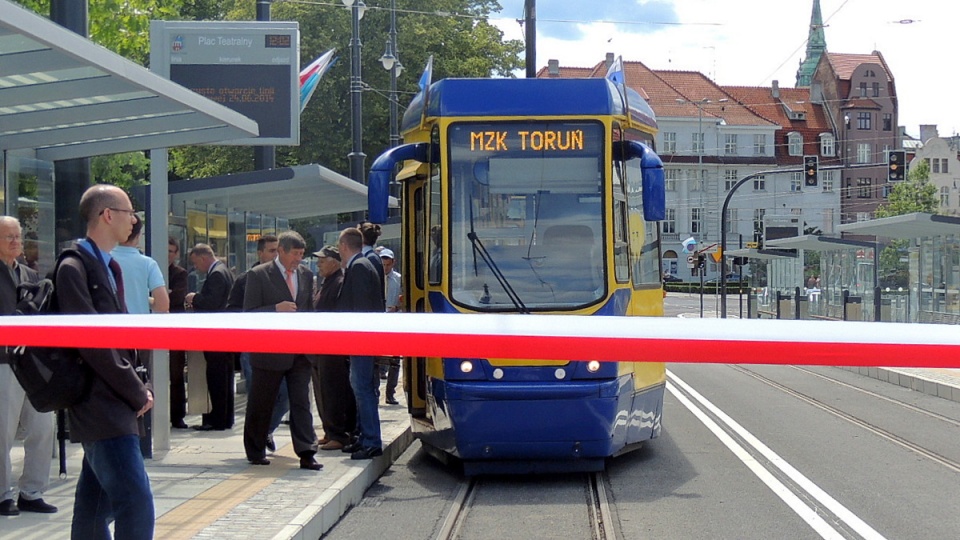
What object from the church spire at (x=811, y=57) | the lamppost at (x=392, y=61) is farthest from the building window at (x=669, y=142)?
the lamppost at (x=392, y=61)

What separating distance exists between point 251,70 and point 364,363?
936cm

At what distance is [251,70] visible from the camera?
709 inches

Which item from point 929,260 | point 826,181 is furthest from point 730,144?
point 929,260

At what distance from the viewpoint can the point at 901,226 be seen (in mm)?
24422

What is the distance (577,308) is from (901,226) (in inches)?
668

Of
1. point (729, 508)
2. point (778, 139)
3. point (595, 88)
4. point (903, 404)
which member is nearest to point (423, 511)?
point (729, 508)

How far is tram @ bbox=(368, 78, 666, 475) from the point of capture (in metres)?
8.99

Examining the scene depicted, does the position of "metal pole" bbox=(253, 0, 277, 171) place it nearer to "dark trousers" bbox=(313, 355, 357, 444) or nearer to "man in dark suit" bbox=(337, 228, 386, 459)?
"dark trousers" bbox=(313, 355, 357, 444)

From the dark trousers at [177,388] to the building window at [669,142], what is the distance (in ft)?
263

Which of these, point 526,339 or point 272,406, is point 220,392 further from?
point 526,339

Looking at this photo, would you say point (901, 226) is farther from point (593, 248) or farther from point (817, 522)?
point (817, 522)

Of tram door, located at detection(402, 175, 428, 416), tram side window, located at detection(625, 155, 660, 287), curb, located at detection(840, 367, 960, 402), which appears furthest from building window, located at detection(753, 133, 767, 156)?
tram door, located at detection(402, 175, 428, 416)

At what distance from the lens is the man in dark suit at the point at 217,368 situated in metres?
11.6

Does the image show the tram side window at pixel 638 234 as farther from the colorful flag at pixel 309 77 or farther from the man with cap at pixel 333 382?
the colorful flag at pixel 309 77
